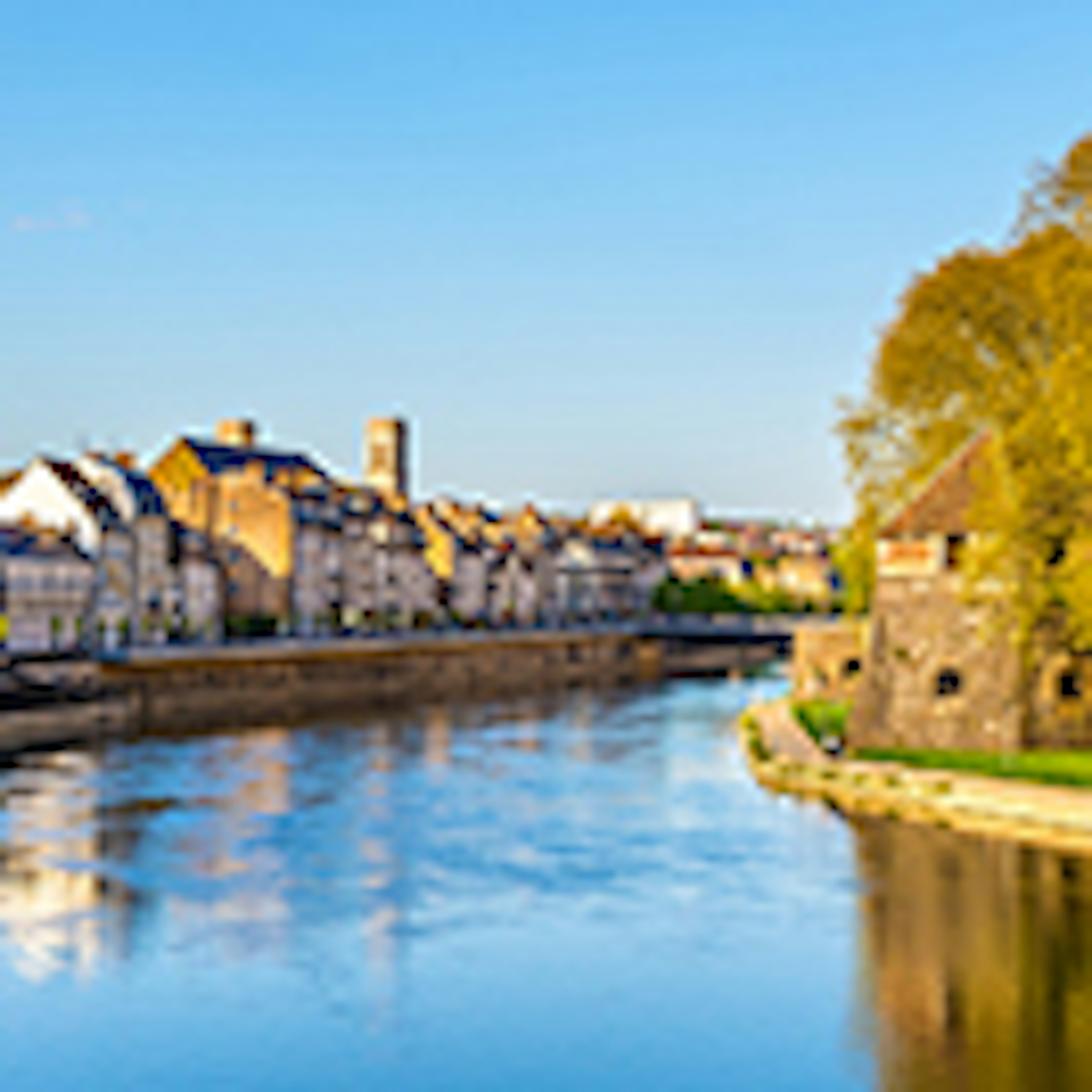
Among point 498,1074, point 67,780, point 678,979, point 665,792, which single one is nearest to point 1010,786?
point 665,792

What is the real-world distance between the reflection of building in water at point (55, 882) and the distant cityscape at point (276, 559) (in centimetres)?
2221

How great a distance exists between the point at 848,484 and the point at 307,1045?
134 ft

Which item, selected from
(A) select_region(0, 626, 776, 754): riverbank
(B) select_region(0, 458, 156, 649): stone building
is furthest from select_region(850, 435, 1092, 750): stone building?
(B) select_region(0, 458, 156, 649): stone building

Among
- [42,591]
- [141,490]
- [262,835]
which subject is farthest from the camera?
[141,490]

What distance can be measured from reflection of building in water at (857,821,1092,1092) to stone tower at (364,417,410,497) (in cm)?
12817

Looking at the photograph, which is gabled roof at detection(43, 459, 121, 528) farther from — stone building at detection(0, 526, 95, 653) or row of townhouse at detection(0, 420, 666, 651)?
stone building at detection(0, 526, 95, 653)

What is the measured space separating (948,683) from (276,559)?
71268mm

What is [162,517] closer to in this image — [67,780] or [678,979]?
[67,780]

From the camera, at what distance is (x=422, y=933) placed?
107ft

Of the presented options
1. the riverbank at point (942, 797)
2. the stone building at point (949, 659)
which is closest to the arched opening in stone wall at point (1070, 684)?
the stone building at point (949, 659)

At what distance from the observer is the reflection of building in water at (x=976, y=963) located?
2452cm

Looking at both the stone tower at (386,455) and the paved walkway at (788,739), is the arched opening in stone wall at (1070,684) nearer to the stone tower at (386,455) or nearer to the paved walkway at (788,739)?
the paved walkway at (788,739)

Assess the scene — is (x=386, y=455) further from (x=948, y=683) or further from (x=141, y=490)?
(x=948, y=683)

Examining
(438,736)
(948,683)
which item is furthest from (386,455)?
(948,683)
